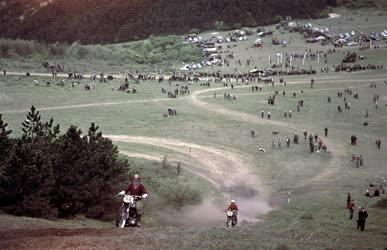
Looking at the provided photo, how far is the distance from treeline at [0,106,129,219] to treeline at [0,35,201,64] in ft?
295

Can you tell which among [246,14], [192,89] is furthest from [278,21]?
[192,89]

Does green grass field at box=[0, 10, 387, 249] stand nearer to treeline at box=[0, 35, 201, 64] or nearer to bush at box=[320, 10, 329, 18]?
treeline at box=[0, 35, 201, 64]

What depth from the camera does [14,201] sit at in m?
27.2

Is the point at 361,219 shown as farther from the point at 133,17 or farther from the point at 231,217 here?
the point at 133,17

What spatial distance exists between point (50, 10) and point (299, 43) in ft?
310

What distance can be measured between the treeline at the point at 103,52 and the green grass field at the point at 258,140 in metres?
31.6

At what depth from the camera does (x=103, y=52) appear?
419ft

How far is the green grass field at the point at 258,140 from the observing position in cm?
2298

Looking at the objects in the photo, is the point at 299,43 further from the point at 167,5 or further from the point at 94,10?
the point at 94,10

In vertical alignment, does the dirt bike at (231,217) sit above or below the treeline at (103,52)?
below

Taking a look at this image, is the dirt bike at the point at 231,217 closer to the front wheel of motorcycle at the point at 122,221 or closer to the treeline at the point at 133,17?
the front wheel of motorcycle at the point at 122,221

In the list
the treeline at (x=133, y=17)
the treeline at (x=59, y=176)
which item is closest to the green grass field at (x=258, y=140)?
the treeline at (x=59, y=176)

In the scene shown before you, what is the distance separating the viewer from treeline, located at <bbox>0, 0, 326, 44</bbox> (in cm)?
16462

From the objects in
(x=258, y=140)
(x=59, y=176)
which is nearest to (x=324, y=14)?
(x=258, y=140)
